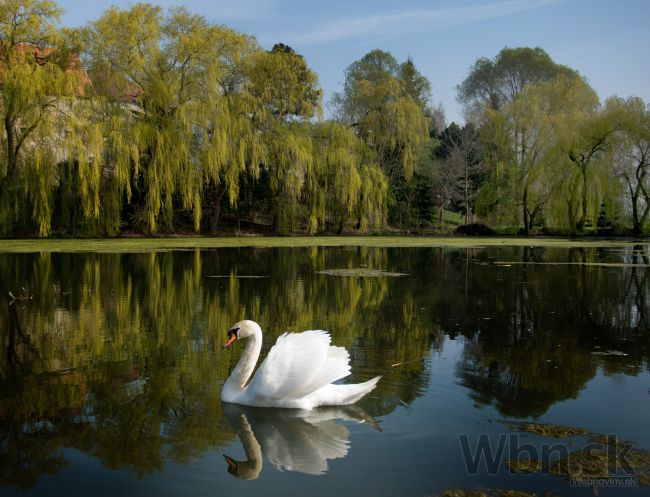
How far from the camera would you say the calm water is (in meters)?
4.11

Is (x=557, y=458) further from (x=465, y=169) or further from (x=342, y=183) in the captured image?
(x=465, y=169)

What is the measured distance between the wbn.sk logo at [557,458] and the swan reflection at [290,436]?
2.75ft

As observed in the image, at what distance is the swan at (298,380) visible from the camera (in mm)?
5293

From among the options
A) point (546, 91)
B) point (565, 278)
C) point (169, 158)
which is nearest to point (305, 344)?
point (565, 278)

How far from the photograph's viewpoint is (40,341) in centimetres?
782

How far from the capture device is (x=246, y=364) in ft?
18.5

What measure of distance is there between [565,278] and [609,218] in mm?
24632

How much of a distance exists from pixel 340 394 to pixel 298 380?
0.43 meters

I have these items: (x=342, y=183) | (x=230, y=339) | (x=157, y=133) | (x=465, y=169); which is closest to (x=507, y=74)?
(x=465, y=169)

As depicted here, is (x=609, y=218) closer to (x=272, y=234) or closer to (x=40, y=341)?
(x=272, y=234)

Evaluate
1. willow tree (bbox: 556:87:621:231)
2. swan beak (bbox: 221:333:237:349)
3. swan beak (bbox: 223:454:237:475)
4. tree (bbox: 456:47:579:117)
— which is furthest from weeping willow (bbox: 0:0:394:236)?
tree (bbox: 456:47:579:117)

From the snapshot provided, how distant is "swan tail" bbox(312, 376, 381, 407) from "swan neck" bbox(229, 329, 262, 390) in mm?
616

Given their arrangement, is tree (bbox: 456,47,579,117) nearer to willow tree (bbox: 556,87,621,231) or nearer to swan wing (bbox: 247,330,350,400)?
willow tree (bbox: 556,87,621,231)

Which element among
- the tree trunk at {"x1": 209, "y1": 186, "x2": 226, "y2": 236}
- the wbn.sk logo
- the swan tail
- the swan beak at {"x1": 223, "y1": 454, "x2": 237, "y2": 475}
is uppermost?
the tree trunk at {"x1": 209, "y1": 186, "x2": 226, "y2": 236}
